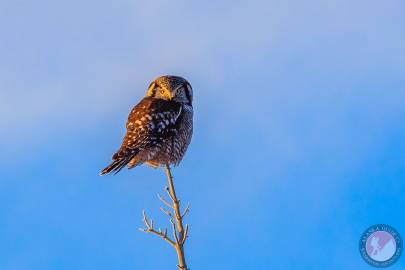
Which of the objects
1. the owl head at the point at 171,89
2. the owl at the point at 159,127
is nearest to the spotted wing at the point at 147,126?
the owl at the point at 159,127

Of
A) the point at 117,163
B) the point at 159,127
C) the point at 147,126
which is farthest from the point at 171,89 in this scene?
the point at 117,163

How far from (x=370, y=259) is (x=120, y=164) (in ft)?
29.9

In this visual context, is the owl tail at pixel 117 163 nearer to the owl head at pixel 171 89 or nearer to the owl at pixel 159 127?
the owl at pixel 159 127

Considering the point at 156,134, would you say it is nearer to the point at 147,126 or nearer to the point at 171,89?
the point at 147,126

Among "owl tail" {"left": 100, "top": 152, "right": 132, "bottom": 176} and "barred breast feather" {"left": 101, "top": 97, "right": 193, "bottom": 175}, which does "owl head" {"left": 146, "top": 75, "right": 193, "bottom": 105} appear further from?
"owl tail" {"left": 100, "top": 152, "right": 132, "bottom": 176}

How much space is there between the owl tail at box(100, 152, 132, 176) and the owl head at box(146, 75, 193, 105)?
235 cm

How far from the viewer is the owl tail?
12.0 meters

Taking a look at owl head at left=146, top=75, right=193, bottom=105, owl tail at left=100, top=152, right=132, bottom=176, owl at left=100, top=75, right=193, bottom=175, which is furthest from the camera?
owl head at left=146, top=75, right=193, bottom=105

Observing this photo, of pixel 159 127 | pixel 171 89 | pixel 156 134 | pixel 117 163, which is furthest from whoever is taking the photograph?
pixel 171 89

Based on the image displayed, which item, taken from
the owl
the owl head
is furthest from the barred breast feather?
the owl head

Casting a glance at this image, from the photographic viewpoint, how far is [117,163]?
12164mm

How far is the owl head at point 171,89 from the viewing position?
14594mm

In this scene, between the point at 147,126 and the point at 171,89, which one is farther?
the point at 171,89

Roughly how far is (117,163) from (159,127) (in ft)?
4.91
